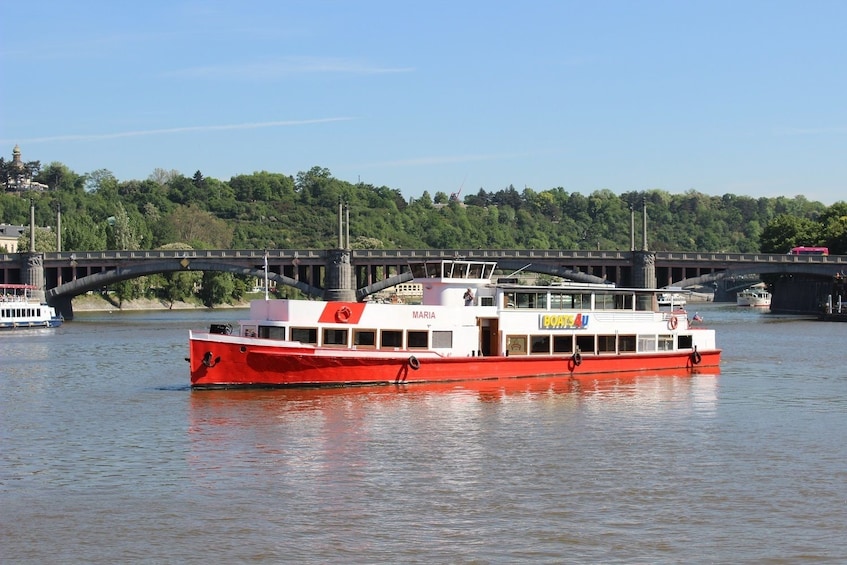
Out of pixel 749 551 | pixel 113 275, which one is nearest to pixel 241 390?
pixel 749 551

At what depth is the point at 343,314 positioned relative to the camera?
55.6m

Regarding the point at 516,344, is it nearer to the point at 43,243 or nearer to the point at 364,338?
the point at 364,338

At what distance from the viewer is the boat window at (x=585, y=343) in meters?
64.2

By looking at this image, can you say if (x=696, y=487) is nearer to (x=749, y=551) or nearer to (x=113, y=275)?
(x=749, y=551)

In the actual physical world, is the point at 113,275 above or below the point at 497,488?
above

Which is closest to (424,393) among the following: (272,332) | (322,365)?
(322,365)

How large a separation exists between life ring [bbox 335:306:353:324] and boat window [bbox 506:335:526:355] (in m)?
9.17

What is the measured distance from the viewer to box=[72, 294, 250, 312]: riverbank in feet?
592

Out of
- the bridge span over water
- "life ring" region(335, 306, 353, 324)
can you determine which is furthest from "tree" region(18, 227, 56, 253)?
"life ring" region(335, 306, 353, 324)

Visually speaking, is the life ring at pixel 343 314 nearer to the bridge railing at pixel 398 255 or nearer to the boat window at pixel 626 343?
the boat window at pixel 626 343

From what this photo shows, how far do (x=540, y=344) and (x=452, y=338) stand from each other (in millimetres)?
5526

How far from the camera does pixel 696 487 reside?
34.2 metres

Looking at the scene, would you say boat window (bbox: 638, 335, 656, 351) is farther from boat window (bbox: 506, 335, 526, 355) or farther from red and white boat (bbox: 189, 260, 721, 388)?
boat window (bbox: 506, 335, 526, 355)

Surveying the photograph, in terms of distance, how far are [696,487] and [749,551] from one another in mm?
6560
